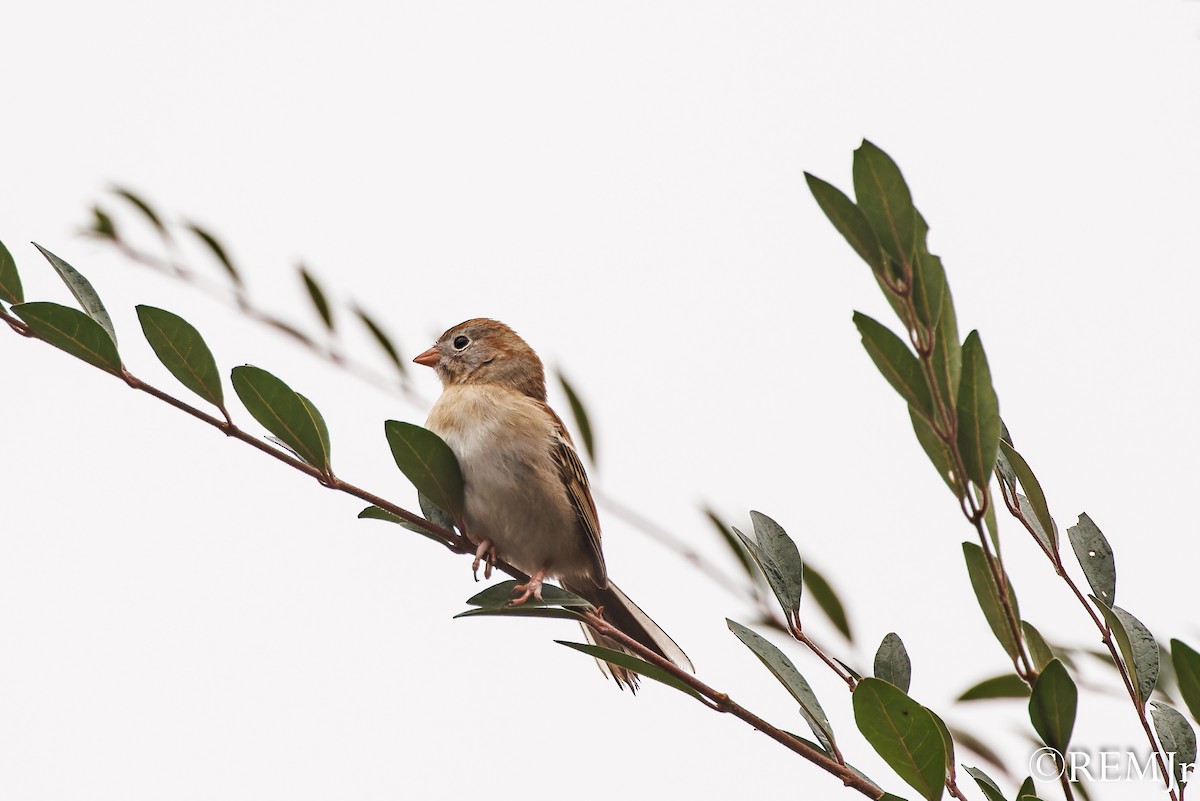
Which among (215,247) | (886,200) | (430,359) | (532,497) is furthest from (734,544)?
(430,359)

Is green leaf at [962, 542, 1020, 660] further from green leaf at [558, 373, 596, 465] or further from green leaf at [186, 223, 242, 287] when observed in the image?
green leaf at [186, 223, 242, 287]

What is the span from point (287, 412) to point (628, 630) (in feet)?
4.76

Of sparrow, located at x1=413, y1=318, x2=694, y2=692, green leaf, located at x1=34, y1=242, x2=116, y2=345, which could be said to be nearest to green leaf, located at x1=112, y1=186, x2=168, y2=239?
sparrow, located at x1=413, y1=318, x2=694, y2=692

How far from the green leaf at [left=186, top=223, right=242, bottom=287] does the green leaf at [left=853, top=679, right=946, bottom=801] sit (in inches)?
77.7

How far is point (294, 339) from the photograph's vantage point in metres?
2.86

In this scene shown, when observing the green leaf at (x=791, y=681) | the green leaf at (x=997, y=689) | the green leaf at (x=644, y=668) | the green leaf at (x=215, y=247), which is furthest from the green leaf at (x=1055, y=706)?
the green leaf at (x=215, y=247)

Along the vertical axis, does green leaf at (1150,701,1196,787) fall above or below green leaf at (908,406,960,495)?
below

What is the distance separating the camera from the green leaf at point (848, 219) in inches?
56.6

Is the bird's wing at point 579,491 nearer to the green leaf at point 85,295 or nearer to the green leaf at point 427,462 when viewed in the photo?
the green leaf at point 427,462

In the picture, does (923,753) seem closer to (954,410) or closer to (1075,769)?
(1075,769)

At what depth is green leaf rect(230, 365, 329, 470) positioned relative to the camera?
1.86 metres

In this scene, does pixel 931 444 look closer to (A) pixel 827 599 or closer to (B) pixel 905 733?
(B) pixel 905 733

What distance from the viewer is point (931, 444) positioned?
1544 mm

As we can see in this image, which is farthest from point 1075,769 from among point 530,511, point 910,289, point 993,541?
point 530,511
